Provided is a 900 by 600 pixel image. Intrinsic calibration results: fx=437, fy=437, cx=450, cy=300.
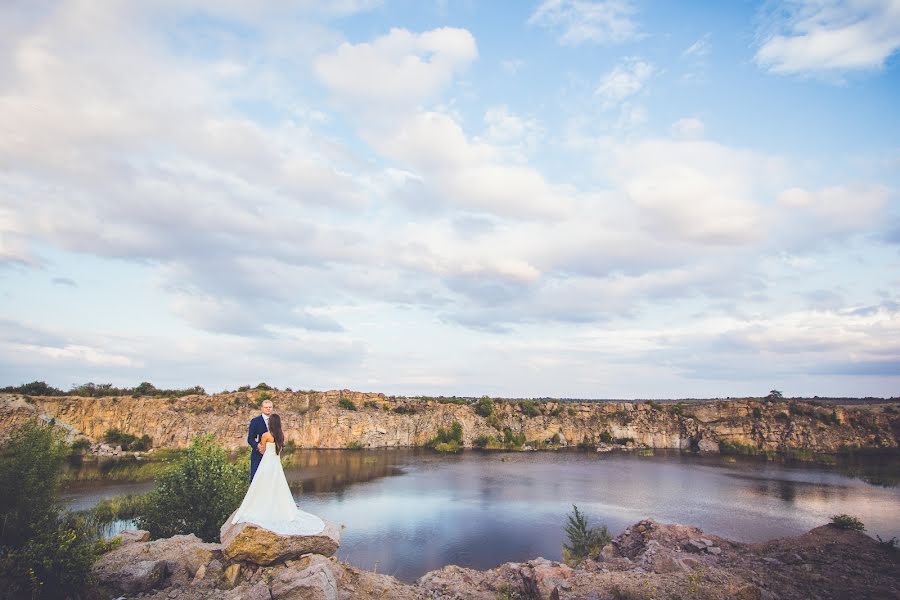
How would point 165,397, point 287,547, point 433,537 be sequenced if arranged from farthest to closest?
1. point 165,397
2. point 433,537
3. point 287,547

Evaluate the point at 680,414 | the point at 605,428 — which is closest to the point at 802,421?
the point at 680,414

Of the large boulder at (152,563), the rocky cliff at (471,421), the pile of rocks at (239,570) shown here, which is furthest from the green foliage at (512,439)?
the pile of rocks at (239,570)

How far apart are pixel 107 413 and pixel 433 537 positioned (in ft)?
182

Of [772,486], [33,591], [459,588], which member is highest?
[33,591]

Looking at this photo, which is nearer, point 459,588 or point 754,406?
point 459,588

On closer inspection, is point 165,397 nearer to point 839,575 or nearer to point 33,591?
point 33,591

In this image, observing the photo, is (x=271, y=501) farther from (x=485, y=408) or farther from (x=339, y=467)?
(x=485, y=408)

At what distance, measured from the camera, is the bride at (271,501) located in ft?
31.0

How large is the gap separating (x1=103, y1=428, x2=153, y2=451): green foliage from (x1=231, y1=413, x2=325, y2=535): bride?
191 ft

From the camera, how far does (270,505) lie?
9625 mm

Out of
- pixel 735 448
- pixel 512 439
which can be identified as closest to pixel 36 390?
pixel 512 439

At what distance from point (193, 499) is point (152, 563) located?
7264 millimetres

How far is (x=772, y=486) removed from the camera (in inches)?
1574

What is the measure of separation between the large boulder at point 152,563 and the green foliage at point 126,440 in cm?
5421
